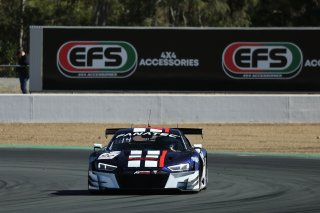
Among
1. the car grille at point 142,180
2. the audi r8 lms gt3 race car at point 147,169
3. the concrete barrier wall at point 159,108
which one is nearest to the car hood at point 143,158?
the audi r8 lms gt3 race car at point 147,169

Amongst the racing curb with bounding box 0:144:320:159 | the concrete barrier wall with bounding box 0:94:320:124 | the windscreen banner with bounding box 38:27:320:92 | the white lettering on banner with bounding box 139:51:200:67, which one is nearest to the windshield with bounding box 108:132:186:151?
the racing curb with bounding box 0:144:320:159

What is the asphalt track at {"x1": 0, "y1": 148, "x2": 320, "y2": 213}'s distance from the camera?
42.1 feet

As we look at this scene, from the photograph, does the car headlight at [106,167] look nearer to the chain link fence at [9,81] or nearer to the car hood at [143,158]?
the car hood at [143,158]

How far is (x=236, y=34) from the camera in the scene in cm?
3092

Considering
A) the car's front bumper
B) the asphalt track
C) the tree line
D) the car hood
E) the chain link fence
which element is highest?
the tree line

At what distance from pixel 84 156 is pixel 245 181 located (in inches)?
234

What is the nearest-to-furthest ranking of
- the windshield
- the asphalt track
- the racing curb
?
the asphalt track → the windshield → the racing curb

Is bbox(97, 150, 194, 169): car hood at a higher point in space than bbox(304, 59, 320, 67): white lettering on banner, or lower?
lower

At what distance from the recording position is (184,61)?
1222 inches

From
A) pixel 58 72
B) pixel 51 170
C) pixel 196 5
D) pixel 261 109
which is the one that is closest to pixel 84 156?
pixel 51 170

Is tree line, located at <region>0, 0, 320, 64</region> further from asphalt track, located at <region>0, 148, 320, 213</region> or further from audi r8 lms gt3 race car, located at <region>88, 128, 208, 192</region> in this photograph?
audi r8 lms gt3 race car, located at <region>88, 128, 208, 192</region>

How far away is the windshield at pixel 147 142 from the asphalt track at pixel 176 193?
2.75 feet

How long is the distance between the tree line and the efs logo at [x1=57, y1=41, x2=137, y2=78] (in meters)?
33.3

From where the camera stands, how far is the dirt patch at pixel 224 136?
24562mm
